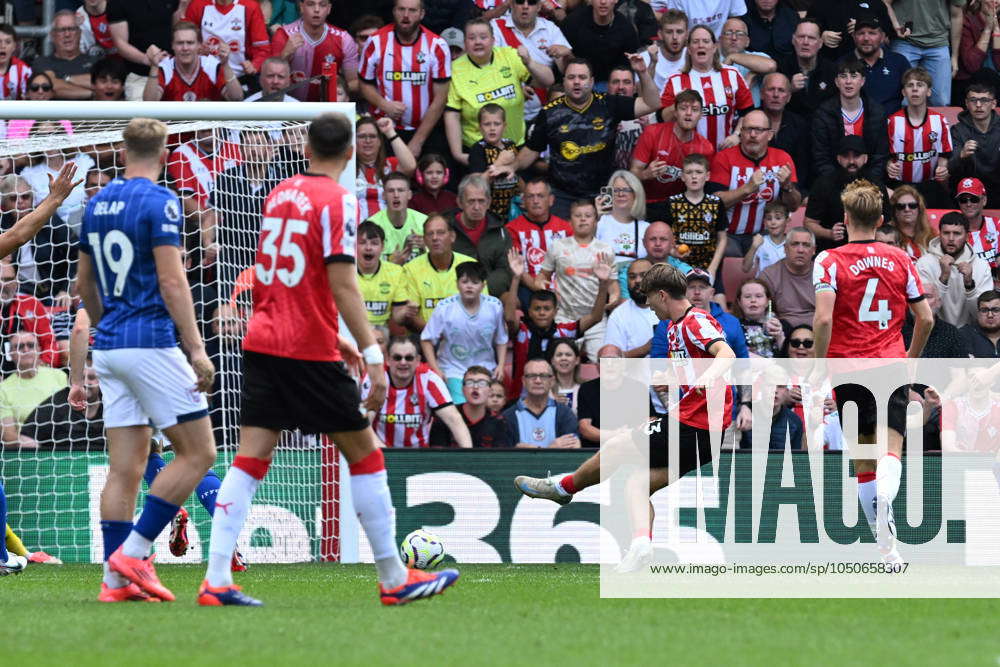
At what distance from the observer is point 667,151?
15.5 metres

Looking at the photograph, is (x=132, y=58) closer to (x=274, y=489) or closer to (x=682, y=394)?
(x=274, y=489)

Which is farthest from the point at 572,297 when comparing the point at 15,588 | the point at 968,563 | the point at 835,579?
the point at 15,588

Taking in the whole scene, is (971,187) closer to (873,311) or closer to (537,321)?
(537,321)

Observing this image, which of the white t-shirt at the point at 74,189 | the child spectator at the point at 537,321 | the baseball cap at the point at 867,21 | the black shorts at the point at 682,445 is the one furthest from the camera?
the baseball cap at the point at 867,21

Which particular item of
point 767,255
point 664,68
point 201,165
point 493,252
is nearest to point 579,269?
point 493,252

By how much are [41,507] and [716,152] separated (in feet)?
26.5

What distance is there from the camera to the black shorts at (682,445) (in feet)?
30.1

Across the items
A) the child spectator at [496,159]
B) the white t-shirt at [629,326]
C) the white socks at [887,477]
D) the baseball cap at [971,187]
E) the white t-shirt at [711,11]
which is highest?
the white t-shirt at [711,11]

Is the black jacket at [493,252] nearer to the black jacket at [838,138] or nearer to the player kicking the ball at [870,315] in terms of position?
the black jacket at [838,138]

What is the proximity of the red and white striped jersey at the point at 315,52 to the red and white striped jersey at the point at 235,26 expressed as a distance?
17 centimetres

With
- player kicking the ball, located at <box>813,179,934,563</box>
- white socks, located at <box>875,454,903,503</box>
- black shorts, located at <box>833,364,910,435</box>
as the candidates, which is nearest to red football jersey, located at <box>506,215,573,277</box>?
player kicking the ball, located at <box>813,179,934,563</box>

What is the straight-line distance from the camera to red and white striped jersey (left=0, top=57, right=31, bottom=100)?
1523 cm

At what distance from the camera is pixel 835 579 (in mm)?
9008

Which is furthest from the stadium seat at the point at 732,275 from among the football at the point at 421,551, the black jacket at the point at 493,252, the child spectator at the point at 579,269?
the football at the point at 421,551
